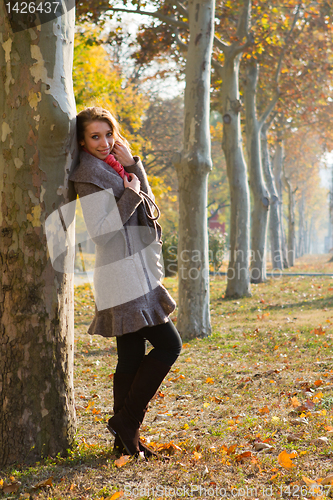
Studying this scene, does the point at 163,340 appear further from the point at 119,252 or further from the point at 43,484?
the point at 43,484

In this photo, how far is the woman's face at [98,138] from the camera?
2748mm

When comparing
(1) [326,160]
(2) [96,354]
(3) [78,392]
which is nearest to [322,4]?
(2) [96,354]

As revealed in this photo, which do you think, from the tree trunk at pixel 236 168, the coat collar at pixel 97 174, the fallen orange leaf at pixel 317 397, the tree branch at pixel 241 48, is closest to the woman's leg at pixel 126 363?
the coat collar at pixel 97 174

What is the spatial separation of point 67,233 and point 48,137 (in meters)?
0.59

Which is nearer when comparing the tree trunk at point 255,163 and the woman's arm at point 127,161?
the woman's arm at point 127,161

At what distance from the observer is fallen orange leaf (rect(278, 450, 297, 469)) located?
2.66 metres

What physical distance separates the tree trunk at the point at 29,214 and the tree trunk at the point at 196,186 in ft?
14.1

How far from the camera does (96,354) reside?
6223mm

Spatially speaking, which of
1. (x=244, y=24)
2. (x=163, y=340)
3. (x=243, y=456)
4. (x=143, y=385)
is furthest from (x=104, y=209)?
(x=244, y=24)

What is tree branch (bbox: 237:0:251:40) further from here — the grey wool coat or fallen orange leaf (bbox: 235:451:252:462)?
fallen orange leaf (bbox: 235:451:252:462)

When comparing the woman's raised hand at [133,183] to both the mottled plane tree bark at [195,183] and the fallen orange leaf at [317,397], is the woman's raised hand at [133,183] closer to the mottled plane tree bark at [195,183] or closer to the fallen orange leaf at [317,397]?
the fallen orange leaf at [317,397]

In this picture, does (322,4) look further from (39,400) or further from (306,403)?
(39,400)

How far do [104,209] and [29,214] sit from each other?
468mm

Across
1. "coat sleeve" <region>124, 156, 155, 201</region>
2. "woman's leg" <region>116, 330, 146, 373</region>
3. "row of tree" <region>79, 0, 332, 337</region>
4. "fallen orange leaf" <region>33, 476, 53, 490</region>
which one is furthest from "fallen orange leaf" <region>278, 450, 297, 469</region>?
"row of tree" <region>79, 0, 332, 337</region>
